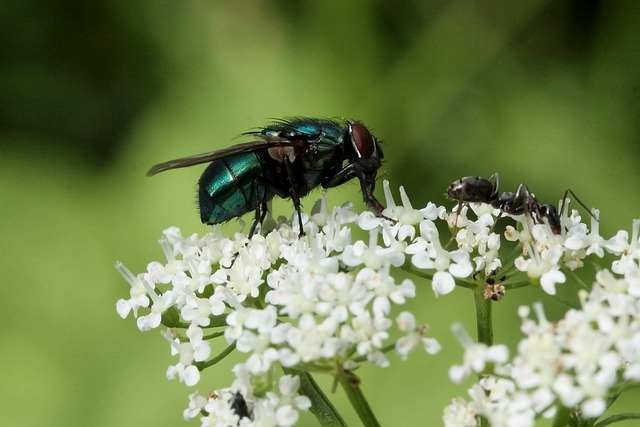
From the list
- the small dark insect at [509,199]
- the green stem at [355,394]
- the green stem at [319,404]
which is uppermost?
the small dark insect at [509,199]

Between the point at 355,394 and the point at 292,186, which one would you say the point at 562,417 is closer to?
the point at 355,394

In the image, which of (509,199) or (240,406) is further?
(509,199)

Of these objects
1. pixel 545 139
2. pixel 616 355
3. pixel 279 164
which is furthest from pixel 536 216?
pixel 545 139

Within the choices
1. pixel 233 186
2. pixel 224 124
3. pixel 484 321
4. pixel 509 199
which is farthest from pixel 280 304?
pixel 224 124

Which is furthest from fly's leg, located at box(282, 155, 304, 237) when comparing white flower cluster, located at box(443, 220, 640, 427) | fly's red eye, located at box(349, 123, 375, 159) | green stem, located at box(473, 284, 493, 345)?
white flower cluster, located at box(443, 220, 640, 427)

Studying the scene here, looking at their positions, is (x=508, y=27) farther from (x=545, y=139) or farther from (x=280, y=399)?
(x=280, y=399)

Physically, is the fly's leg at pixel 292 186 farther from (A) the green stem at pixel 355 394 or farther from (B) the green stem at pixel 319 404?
(A) the green stem at pixel 355 394

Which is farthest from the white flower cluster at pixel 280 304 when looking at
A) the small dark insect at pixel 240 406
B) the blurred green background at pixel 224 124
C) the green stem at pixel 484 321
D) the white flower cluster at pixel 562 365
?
the blurred green background at pixel 224 124
